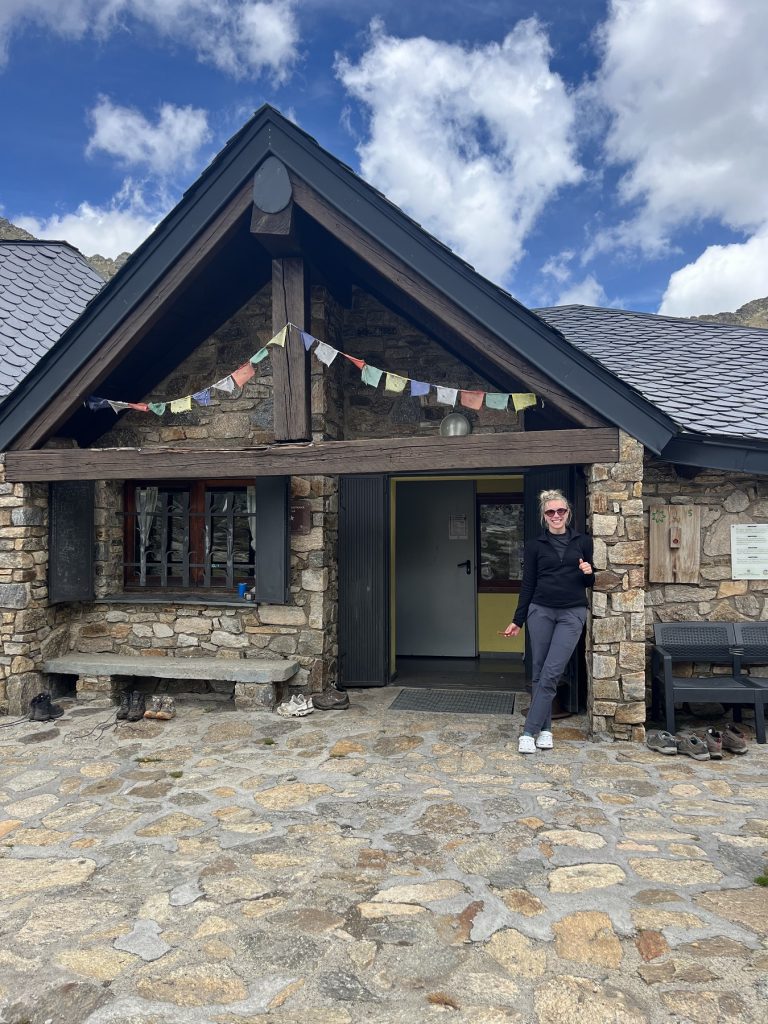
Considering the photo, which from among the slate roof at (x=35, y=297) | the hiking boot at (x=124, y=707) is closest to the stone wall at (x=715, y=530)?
the hiking boot at (x=124, y=707)

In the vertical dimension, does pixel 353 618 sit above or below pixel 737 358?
below

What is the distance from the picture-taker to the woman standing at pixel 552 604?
4.83 meters

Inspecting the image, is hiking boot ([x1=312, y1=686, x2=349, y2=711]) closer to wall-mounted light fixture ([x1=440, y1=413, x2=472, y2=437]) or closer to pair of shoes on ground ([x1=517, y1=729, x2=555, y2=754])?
pair of shoes on ground ([x1=517, y1=729, x2=555, y2=754])

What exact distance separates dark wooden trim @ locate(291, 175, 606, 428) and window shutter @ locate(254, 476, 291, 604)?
81.2 inches

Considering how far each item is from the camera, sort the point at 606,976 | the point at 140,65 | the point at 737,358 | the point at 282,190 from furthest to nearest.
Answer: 1. the point at 140,65
2. the point at 737,358
3. the point at 282,190
4. the point at 606,976

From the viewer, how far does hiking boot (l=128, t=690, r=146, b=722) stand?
5668 mm

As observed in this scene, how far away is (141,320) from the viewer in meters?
5.44

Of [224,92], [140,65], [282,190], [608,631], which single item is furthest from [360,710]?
[140,65]

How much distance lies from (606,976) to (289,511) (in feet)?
14.9

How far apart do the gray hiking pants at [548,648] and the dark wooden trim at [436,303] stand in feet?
4.87

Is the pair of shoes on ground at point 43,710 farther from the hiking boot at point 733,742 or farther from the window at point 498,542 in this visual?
the hiking boot at point 733,742

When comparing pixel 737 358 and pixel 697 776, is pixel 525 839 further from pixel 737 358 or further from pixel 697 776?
pixel 737 358

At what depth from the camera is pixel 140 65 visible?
15141 millimetres

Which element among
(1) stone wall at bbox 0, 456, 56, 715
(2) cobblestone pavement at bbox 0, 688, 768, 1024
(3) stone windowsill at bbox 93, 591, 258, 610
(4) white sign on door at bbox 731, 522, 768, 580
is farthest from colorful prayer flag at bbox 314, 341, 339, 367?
(4) white sign on door at bbox 731, 522, 768, 580
